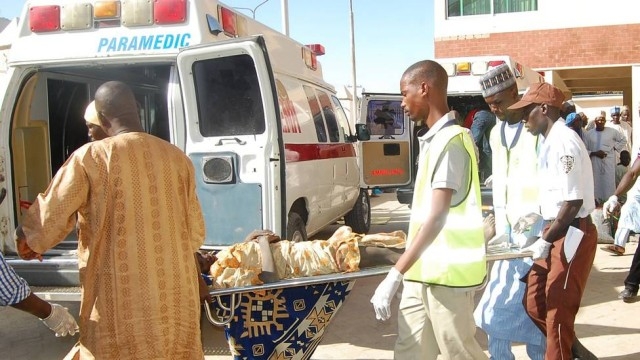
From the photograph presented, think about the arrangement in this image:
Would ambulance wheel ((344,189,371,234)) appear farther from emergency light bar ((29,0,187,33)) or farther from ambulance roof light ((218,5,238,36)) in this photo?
emergency light bar ((29,0,187,33))

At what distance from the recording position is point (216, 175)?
15.4 feet

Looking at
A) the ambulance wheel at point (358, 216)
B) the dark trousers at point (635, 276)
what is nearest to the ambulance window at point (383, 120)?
the ambulance wheel at point (358, 216)

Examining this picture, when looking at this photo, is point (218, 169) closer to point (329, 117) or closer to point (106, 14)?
point (106, 14)

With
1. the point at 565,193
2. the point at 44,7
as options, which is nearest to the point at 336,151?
the point at 44,7

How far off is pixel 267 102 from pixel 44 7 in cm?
179

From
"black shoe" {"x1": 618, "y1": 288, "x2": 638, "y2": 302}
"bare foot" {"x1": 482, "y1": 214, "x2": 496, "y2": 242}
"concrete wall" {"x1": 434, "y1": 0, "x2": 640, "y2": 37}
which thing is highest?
"concrete wall" {"x1": 434, "y1": 0, "x2": 640, "y2": 37}

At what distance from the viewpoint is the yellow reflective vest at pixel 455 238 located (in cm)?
272

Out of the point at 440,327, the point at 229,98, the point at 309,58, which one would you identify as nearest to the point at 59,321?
the point at 440,327

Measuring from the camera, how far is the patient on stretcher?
344cm

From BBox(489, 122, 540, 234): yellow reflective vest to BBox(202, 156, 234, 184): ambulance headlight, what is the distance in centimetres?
185

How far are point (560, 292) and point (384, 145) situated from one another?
5.32 m

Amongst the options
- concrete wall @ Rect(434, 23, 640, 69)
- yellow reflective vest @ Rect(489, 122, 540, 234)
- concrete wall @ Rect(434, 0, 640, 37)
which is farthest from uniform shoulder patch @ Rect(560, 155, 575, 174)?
concrete wall @ Rect(434, 0, 640, 37)

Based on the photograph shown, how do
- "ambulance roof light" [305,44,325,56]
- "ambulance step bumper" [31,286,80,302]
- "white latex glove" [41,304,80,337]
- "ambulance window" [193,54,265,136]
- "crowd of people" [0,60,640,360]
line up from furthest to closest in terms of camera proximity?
"ambulance roof light" [305,44,325,56]
"ambulance window" [193,54,265,136]
"ambulance step bumper" [31,286,80,302]
"white latex glove" [41,304,80,337]
"crowd of people" [0,60,640,360]

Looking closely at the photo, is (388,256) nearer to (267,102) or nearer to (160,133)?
(267,102)
